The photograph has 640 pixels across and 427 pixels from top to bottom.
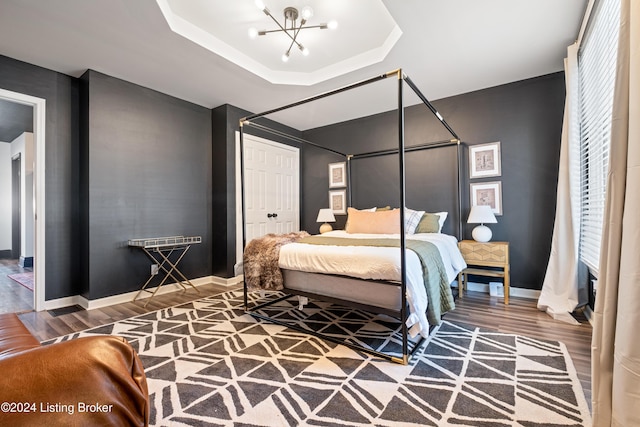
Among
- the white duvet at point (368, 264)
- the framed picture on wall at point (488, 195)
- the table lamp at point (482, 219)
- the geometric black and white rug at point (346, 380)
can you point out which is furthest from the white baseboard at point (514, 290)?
the geometric black and white rug at point (346, 380)

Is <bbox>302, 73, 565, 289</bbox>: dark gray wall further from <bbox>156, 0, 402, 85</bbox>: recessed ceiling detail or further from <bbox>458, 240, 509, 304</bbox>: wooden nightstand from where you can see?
<bbox>156, 0, 402, 85</bbox>: recessed ceiling detail

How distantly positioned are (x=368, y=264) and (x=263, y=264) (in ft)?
3.64

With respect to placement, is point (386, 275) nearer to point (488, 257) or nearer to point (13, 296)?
point (488, 257)

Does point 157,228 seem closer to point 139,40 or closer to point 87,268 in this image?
point 87,268

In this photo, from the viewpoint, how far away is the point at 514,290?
3.52 m

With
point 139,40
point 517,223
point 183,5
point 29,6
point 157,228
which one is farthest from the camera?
point 157,228

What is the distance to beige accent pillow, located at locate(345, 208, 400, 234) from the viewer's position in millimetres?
3387

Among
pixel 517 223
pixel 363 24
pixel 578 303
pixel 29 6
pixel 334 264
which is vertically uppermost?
pixel 363 24

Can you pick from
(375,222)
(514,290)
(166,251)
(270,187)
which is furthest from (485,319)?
(166,251)

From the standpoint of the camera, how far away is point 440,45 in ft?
9.18

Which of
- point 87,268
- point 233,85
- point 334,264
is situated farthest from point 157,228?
point 334,264

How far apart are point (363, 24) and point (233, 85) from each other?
1.78 m

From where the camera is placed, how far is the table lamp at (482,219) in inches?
133

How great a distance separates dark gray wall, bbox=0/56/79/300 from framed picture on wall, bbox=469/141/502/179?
4.89 meters
